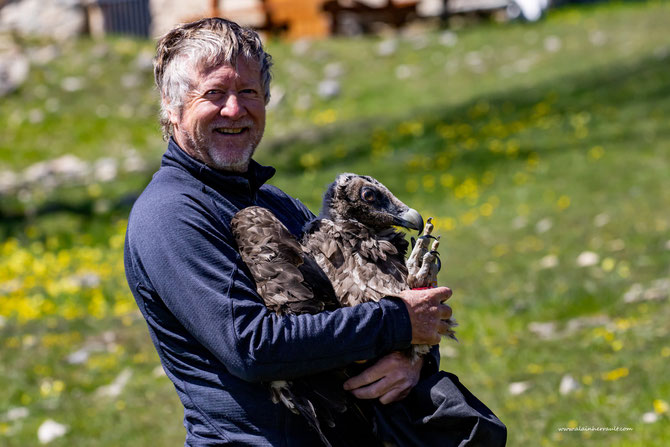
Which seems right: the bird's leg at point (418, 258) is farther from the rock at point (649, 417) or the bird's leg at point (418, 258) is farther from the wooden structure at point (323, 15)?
the wooden structure at point (323, 15)

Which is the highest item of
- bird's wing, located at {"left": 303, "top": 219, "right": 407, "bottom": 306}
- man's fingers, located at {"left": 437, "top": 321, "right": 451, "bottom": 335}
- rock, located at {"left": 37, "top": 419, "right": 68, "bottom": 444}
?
bird's wing, located at {"left": 303, "top": 219, "right": 407, "bottom": 306}

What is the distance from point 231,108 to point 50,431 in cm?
425

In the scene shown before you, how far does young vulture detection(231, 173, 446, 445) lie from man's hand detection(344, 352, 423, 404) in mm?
59

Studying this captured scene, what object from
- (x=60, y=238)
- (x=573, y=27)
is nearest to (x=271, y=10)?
(x=573, y=27)

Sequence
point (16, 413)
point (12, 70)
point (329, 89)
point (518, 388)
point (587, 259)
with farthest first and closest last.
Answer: point (12, 70)
point (329, 89)
point (587, 259)
point (16, 413)
point (518, 388)

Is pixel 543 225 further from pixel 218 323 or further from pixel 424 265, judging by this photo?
pixel 218 323

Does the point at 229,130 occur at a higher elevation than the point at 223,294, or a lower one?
higher

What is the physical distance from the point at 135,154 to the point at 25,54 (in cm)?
475

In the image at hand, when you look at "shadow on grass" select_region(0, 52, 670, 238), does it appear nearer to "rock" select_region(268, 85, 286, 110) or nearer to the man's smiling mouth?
"rock" select_region(268, 85, 286, 110)

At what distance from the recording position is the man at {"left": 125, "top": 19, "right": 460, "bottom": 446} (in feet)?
8.48

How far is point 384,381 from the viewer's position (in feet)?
9.08

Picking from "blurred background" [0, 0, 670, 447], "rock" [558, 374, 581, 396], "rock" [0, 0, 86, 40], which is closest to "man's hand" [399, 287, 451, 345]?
"blurred background" [0, 0, 670, 447]

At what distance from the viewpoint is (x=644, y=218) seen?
9031mm

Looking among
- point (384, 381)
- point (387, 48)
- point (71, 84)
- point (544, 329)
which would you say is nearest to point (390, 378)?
point (384, 381)
